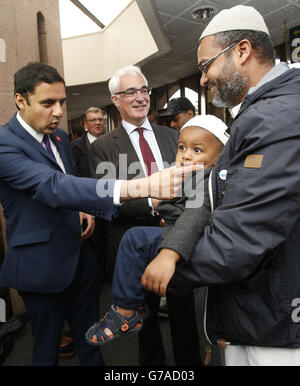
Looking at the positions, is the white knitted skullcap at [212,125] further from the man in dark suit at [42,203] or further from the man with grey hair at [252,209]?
the man in dark suit at [42,203]

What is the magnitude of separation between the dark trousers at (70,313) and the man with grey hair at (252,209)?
960 mm

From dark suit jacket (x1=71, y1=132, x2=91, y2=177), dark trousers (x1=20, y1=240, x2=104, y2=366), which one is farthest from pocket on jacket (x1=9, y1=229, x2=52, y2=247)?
dark suit jacket (x1=71, y1=132, x2=91, y2=177)

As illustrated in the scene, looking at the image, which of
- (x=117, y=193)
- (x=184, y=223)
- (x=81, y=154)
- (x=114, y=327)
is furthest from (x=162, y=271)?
(x=81, y=154)

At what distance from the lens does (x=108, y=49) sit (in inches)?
333

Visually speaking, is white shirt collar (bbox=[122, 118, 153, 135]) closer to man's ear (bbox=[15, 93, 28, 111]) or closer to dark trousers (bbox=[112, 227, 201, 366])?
man's ear (bbox=[15, 93, 28, 111])

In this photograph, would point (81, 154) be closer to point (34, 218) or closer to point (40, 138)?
point (40, 138)

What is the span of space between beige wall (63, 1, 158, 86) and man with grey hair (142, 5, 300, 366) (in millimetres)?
5983

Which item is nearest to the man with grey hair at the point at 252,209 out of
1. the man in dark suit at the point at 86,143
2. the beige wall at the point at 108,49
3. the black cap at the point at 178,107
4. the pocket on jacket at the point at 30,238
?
the pocket on jacket at the point at 30,238

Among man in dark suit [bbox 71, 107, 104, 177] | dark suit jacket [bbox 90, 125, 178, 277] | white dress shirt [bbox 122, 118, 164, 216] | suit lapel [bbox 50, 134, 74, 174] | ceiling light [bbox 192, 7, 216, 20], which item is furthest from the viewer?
ceiling light [bbox 192, 7, 216, 20]

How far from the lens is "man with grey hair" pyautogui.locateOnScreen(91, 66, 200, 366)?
1921mm

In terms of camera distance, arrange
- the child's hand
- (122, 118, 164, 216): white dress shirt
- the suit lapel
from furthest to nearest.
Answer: (122, 118, 164, 216): white dress shirt, the suit lapel, the child's hand

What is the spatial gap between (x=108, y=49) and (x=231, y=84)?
8488 millimetres

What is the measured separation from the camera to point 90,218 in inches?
75.4

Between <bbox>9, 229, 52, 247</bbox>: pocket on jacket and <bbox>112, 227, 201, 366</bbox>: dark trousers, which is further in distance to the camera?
<bbox>9, 229, 52, 247</bbox>: pocket on jacket
